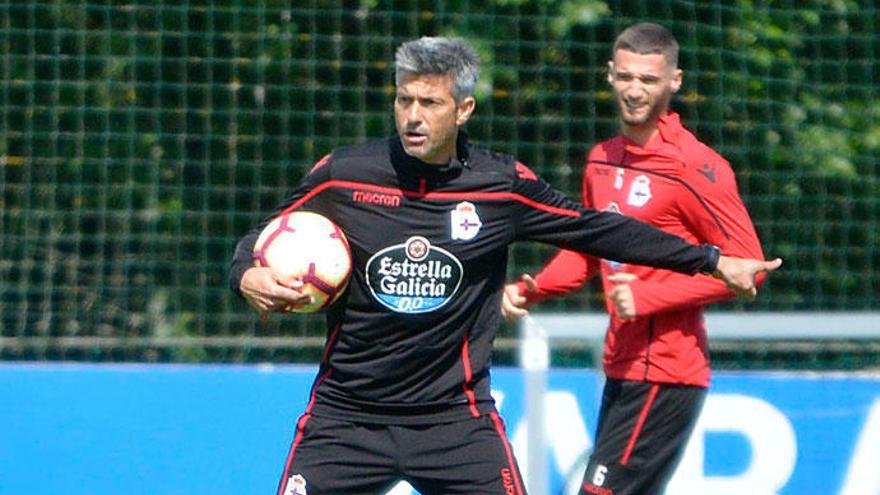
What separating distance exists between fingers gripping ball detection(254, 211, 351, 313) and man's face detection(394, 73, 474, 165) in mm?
351

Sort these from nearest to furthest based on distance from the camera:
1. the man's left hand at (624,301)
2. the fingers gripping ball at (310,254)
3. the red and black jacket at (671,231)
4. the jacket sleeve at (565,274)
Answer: the fingers gripping ball at (310,254) < the man's left hand at (624,301) < the red and black jacket at (671,231) < the jacket sleeve at (565,274)

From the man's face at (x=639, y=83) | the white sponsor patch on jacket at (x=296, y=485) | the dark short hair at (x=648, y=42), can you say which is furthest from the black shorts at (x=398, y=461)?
the dark short hair at (x=648, y=42)

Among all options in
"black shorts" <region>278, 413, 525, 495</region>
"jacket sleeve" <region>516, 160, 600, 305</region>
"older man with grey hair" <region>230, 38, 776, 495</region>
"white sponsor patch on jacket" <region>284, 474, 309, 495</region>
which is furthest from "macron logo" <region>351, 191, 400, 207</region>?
"jacket sleeve" <region>516, 160, 600, 305</region>

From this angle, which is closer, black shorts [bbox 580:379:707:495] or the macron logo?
→ the macron logo

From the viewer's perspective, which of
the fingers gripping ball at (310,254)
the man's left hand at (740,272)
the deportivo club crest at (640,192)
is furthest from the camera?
the deportivo club crest at (640,192)

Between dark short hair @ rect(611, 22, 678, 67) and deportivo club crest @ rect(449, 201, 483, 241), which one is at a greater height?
dark short hair @ rect(611, 22, 678, 67)

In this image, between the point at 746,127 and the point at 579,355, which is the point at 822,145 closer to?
the point at 746,127

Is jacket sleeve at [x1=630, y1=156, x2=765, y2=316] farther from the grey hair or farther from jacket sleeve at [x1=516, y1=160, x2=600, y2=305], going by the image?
the grey hair

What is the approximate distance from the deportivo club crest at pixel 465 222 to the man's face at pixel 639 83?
3.40 feet

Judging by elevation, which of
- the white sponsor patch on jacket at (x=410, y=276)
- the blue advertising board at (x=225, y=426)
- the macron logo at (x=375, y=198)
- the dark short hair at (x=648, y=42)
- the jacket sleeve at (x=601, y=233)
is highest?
the dark short hair at (x=648, y=42)

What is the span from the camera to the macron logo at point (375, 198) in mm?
4934

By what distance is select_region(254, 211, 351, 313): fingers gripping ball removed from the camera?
477 centimetres

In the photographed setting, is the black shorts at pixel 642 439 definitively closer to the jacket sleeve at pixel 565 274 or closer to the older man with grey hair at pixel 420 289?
the jacket sleeve at pixel 565 274

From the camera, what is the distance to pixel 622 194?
5809 mm
